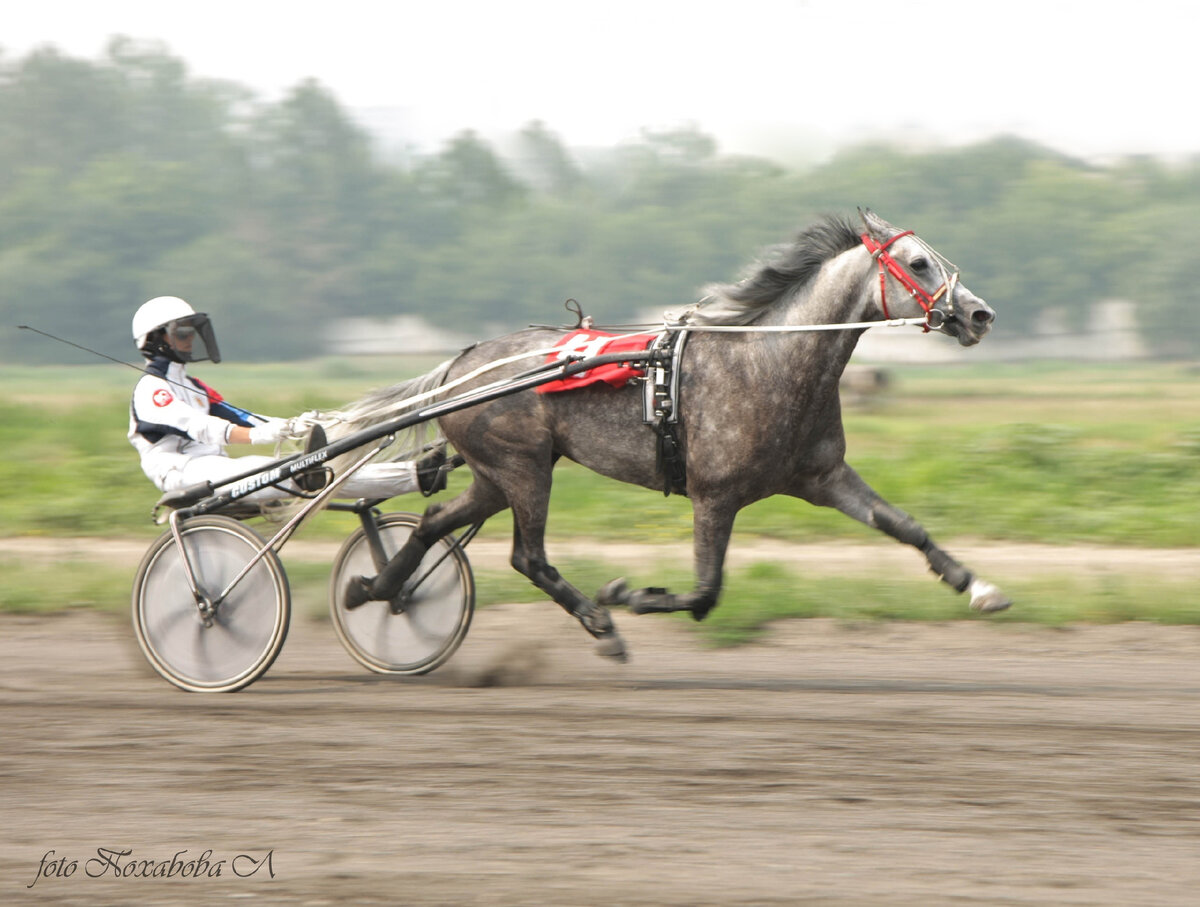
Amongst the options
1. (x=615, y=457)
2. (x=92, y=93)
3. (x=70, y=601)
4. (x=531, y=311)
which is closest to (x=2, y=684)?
(x=70, y=601)

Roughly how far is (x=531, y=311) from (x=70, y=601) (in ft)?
66.5

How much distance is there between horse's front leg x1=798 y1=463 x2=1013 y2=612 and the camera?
589 centimetres

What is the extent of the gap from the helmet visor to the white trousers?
461 millimetres

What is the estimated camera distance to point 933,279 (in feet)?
19.1

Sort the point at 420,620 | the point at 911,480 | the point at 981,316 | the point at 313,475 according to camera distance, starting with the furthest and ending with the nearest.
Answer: the point at 911,480 → the point at 420,620 → the point at 313,475 → the point at 981,316

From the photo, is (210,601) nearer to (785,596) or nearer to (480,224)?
(785,596)

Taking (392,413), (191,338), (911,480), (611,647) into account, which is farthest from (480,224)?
(611,647)

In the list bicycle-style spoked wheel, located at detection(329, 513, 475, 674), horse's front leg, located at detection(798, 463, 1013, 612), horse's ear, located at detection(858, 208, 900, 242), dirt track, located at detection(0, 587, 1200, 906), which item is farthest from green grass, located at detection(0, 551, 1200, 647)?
horse's ear, located at detection(858, 208, 900, 242)

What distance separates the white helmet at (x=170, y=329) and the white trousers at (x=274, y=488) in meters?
0.47

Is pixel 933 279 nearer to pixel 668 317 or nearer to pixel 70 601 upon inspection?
pixel 668 317

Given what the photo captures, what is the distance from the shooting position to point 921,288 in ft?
19.1

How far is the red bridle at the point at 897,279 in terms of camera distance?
5766mm

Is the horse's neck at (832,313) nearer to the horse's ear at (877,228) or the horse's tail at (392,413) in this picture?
the horse's ear at (877,228)

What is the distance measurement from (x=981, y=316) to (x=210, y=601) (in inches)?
137
